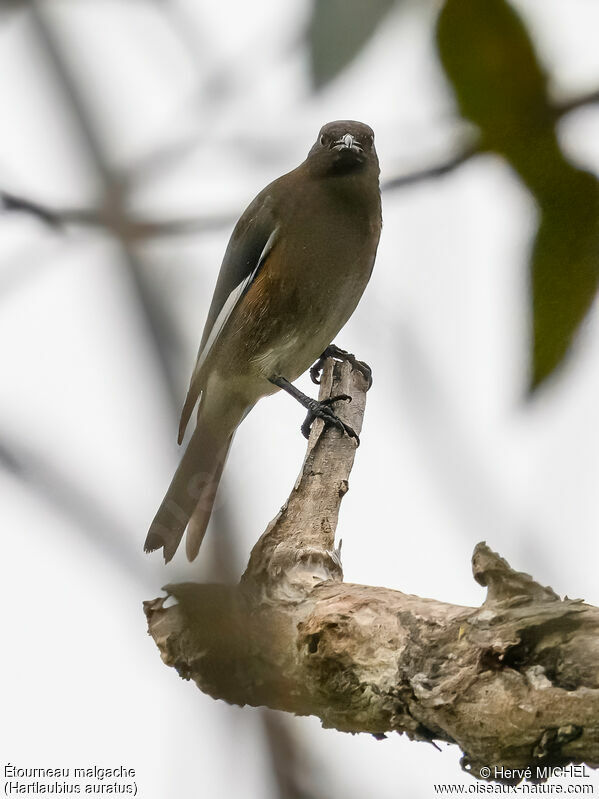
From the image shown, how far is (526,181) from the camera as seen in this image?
2.80 ft

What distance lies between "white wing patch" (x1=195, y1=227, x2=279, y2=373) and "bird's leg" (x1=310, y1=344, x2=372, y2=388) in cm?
52

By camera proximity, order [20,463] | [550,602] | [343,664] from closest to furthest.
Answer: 1. [20,463]
2. [550,602]
3. [343,664]

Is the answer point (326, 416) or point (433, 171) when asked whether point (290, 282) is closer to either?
point (326, 416)

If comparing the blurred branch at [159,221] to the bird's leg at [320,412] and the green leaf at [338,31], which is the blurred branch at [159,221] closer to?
the green leaf at [338,31]

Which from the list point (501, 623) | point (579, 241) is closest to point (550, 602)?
point (501, 623)

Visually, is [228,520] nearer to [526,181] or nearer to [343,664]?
[526,181]

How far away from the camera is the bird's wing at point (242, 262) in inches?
184

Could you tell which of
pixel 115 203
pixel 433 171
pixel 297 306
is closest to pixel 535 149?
pixel 433 171

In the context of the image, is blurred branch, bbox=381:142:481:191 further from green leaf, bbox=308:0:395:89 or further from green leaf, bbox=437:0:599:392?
green leaf, bbox=308:0:395:89

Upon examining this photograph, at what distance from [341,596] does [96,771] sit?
3.09ft

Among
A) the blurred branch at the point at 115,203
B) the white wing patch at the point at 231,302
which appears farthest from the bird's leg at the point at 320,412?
the blurred branch at the point at 115,203

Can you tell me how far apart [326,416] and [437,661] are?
188 centimetres

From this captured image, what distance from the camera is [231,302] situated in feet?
15.5

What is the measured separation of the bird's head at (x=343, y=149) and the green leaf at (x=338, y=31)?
3.69 metres
